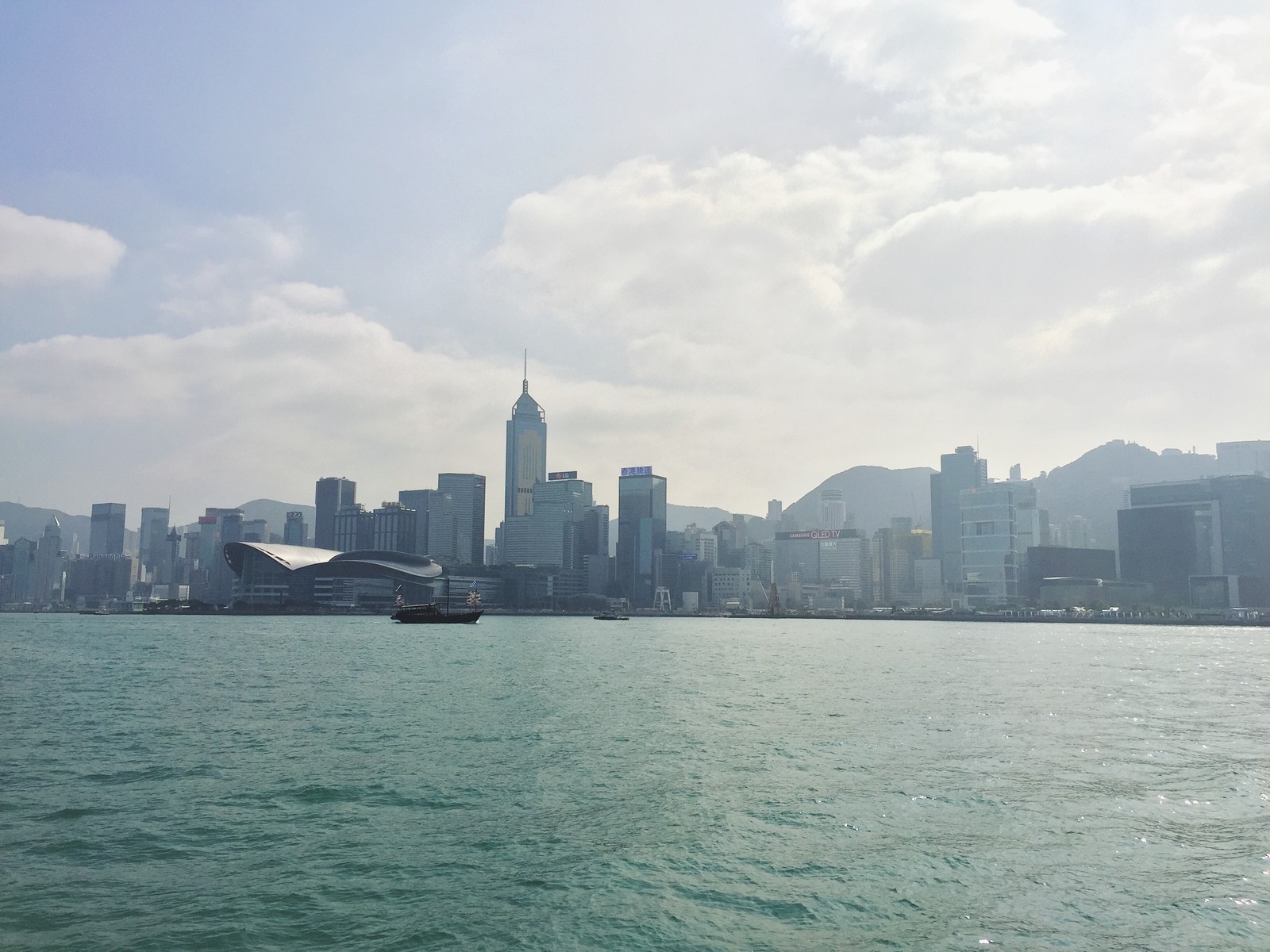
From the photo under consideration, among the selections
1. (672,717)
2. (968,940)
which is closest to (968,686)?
(672,717)

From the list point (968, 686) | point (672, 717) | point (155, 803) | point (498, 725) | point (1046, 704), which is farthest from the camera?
point (968, 686)

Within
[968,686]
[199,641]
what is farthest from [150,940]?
[199,641]

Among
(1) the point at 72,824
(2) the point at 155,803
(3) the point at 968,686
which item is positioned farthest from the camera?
(3) the point at 968,686

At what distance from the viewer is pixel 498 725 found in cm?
4644

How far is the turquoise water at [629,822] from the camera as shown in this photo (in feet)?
61.3

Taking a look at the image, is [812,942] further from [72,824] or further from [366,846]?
[72,824]

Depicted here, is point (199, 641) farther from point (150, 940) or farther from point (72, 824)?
point (150, 940)

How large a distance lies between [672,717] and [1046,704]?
25232 mm

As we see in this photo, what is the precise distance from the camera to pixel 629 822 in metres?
26.6

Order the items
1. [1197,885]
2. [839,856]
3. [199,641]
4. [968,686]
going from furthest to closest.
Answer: [199,641]
[968,686]
[839,856]
[1197,885]

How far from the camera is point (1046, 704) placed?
57.1 metres

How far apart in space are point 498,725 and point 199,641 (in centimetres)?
10881

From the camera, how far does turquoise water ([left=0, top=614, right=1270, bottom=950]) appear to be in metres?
18.7

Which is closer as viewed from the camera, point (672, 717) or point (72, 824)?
point (72, 824)
